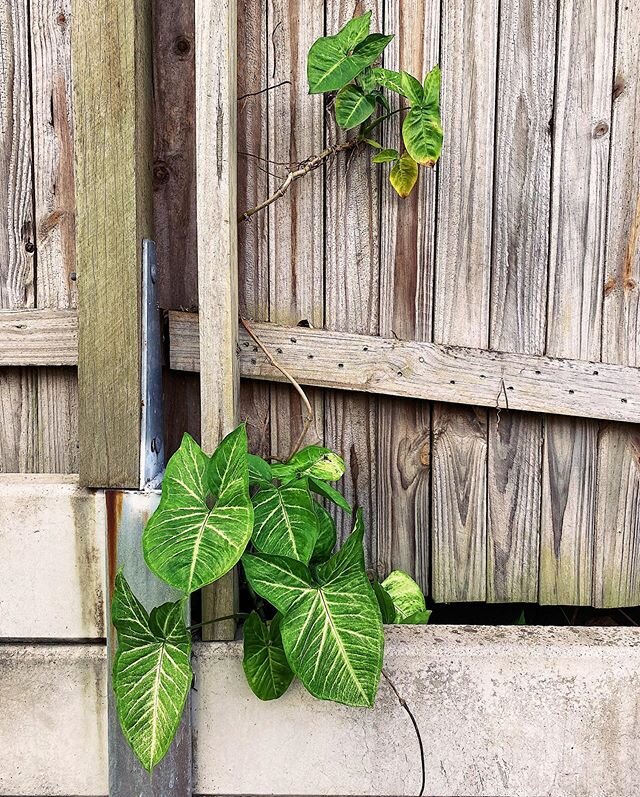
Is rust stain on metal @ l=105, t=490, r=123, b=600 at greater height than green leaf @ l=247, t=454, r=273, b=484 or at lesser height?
lesser

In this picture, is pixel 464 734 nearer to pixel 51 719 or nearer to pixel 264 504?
pixel 264 504

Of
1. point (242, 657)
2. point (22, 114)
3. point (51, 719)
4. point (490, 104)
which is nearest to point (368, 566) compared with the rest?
point (242, 657)

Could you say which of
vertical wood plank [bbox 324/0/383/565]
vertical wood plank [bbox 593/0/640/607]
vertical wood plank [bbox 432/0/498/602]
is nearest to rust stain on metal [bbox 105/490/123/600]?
vertical wood plank [bbox 324/0/383/565]

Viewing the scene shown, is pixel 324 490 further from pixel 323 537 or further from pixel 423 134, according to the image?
pixel 423 134

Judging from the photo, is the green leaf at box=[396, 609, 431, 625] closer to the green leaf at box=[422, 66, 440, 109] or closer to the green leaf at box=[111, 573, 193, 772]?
the green leaf at box=[111, 573, 193, 772]

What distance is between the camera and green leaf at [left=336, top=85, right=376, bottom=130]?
4.66 feet

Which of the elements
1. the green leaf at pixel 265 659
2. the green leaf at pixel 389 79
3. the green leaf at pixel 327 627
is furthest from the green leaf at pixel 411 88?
the green leaf at pixel 265 659

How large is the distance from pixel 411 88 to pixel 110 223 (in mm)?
691

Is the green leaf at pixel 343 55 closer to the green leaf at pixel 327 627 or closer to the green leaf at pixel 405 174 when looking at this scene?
the green leaf at pixel 405 174

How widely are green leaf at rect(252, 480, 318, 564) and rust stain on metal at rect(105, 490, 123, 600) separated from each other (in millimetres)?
313

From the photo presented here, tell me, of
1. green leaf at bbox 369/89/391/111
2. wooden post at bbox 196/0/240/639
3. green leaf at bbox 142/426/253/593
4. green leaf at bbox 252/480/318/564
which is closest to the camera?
green leaf at bbox 142/426/253/593

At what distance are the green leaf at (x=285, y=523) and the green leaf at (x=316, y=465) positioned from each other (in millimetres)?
106

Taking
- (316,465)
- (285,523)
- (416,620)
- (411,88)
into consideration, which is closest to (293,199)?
(411,88)

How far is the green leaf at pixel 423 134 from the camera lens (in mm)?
1408
